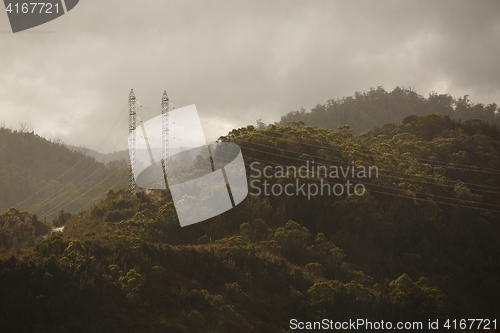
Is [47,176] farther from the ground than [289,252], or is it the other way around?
[47,176]

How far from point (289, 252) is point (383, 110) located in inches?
2920

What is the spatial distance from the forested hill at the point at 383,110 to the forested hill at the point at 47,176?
3551 centimetres

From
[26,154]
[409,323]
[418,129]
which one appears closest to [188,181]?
[409,323]

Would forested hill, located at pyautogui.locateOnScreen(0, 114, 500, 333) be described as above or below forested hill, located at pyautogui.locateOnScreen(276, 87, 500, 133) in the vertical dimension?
below

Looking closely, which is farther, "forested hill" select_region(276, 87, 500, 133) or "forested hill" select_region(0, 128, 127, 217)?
"forested hill" select_region(276, 87, 500, 133)

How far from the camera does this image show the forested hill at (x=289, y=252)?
25.6m

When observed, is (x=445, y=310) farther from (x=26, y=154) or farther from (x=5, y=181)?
(x=26, y=154)

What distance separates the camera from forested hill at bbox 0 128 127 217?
262 feet

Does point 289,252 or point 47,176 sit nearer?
point 289,252

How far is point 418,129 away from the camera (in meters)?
60.7

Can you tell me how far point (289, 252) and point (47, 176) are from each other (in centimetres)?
7047

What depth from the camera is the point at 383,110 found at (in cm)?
10400

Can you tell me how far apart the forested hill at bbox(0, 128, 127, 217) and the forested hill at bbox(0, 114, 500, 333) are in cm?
3589

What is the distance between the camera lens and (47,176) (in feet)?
310
